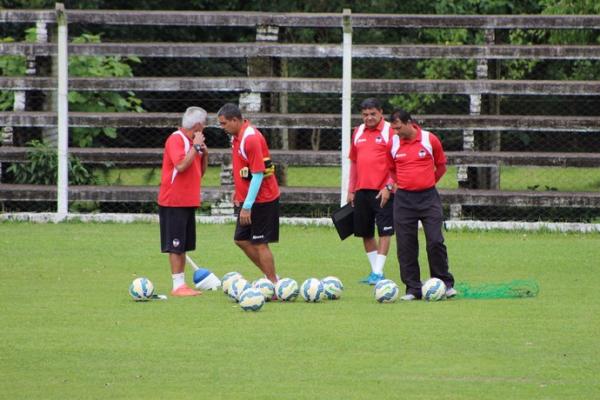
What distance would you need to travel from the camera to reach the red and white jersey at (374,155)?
15812 millimetres

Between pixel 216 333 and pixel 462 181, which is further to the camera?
pixel 462 181

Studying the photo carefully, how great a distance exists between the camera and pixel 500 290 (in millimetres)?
Result: 14070

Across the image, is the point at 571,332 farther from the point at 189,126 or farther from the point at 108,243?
the point at 108,243

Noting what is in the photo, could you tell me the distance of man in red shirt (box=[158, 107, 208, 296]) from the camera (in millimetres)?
14297

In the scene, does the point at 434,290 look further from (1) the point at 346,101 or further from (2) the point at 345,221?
(1) the point at 346,101

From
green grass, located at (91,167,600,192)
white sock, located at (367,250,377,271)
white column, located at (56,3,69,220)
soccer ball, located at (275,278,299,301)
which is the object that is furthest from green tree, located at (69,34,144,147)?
soccer ball, located at (275,278,299,301)

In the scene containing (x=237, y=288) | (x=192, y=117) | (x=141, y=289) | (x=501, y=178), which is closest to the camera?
(x=237, y=288)

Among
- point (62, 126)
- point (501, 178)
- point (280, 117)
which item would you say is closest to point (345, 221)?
point (280, 117)

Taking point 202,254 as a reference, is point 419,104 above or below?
above

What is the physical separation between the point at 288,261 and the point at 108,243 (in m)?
3.07

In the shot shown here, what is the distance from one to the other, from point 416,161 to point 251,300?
231 centimetres

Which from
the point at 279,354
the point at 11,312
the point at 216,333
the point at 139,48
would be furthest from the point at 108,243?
the point at 279,354

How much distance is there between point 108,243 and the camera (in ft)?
62.0

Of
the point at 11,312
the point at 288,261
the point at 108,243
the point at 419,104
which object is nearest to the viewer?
the point at 11,312
